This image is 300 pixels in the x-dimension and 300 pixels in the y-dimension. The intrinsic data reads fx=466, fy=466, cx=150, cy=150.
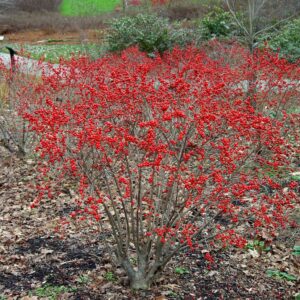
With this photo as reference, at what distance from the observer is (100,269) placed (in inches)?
160

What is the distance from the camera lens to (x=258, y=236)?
463 centimetres

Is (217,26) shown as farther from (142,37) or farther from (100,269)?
(100,269)

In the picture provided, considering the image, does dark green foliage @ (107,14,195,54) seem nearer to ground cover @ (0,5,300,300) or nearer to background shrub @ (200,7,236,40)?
background shrub @ (200,7,236,40)

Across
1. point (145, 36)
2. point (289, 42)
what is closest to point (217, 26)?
point (145, 36)

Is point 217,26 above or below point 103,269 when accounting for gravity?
above

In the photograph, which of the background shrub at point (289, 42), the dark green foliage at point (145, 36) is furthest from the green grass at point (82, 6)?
the background shrub at point (289, 42)

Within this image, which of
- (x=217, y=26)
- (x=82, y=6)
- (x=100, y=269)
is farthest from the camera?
(x=82, y=6)

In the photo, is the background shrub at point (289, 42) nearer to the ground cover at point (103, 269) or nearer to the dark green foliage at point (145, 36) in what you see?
the dark green foliage at point (145, 36)

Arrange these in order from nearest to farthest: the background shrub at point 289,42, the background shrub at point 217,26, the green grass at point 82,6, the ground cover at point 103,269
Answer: the ground cover at point 103,269 → the background shrub at point 289,42 → the background shrub at point 217,26 → the green grass at point 82,6

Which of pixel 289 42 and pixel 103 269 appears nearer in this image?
pixel 103 269

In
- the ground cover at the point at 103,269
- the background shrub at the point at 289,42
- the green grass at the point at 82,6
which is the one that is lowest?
the ground cover at the point at 103,269

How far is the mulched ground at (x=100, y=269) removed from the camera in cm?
379

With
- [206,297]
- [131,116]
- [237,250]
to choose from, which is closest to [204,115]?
[131,116]

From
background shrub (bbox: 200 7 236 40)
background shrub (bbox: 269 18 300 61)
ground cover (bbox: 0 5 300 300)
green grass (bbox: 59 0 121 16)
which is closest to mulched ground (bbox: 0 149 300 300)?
ground cover (bbox: 0 5 300 300)
